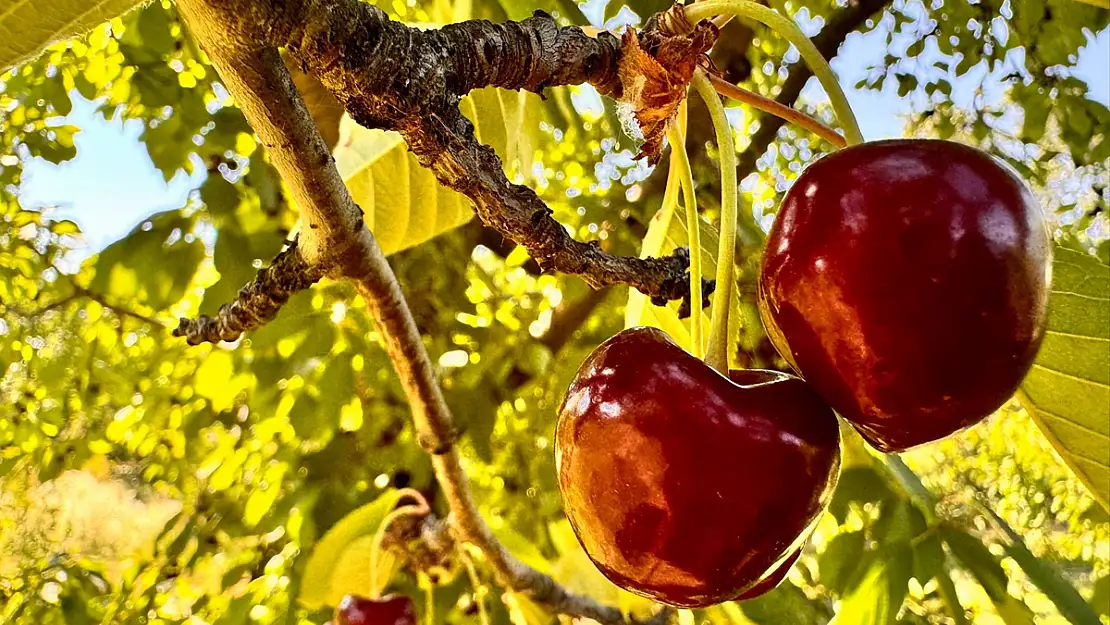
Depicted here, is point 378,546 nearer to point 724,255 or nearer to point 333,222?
point 333,222

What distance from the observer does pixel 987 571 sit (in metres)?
0.84

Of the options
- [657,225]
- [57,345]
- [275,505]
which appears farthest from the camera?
[57,345]

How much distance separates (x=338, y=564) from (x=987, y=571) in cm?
88

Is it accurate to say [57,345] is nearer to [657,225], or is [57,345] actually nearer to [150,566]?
[150,566]

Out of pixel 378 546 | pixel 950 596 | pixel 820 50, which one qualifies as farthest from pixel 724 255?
pixel 820 50

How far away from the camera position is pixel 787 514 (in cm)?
40

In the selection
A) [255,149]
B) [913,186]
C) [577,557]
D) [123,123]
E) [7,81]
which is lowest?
[577,557]

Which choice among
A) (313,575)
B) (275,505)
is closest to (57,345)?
(275,505)

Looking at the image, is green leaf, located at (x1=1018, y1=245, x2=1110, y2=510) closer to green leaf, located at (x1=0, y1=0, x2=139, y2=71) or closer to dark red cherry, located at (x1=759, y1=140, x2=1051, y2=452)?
dark red cherry, located at (x1=759, y1=140, x2=1051, y2=452)

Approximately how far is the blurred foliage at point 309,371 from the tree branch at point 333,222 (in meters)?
0.13

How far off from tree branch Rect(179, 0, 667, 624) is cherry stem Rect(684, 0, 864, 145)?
0.17m

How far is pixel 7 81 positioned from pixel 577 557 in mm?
A: 1439

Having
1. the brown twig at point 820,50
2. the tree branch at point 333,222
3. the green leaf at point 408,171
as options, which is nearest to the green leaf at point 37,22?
the tree branch at point 333,222

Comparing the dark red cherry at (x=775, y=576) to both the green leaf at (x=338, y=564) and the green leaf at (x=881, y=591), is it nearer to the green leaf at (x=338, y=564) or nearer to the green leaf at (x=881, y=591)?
the green leaf at (x=881, y=591)
